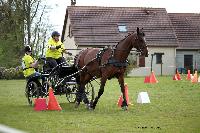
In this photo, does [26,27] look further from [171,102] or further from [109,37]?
[171,102]

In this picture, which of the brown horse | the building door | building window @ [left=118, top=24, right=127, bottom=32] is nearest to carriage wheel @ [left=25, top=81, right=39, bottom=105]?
the brown horse

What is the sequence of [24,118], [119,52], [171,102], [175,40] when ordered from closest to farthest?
[24,118], [119,52], [171,102], [175,40]

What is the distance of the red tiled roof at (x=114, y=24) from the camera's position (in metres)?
53.9

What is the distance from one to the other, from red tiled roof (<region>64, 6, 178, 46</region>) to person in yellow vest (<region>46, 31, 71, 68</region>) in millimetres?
35749

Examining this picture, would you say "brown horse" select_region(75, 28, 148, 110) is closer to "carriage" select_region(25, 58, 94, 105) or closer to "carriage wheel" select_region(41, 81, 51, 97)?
"carriage" select_region(25, 58, 94, 105)

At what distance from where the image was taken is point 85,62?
16.3 metres

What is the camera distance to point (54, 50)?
16.9 m

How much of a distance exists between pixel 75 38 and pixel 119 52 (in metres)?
38.1

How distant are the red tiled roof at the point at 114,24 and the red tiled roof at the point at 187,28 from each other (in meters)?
1.79

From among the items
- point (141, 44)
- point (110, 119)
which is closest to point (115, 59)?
point (141, 44)

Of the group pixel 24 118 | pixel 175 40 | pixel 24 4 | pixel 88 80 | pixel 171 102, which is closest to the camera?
pixel 24 118

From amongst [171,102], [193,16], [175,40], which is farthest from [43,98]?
[193,16]

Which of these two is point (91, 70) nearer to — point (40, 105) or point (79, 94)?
point (79, 94)

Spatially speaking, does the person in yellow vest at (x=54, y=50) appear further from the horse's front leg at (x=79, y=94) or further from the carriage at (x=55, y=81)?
the horse's front leg at (x=79, y=94)
